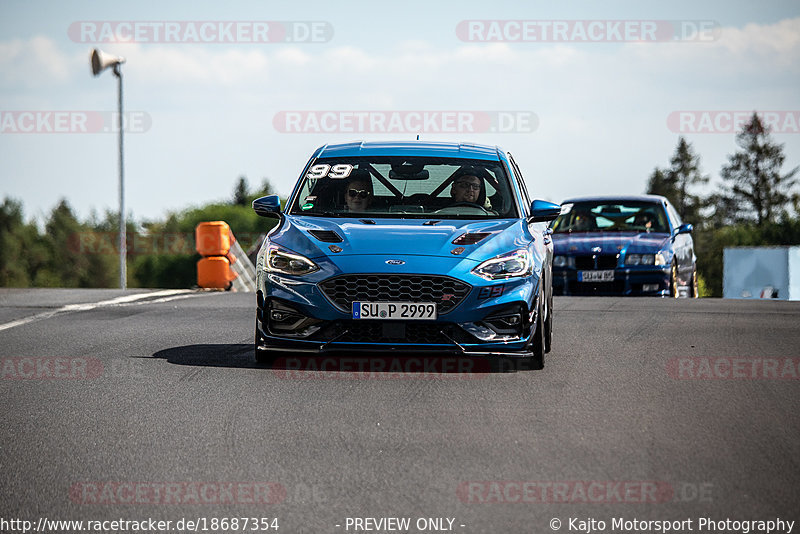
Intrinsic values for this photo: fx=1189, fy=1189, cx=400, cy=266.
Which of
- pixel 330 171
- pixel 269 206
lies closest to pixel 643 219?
pixel 330 171

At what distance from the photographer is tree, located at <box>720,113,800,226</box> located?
112 metres

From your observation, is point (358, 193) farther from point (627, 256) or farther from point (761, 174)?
point (761, 174)

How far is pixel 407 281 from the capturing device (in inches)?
334

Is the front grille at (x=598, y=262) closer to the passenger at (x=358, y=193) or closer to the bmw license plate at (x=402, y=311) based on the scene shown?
the passenger at (x=358, y=193)

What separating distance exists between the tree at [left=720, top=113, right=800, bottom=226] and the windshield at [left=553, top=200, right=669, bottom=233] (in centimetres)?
9715

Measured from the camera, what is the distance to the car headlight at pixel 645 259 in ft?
58.6

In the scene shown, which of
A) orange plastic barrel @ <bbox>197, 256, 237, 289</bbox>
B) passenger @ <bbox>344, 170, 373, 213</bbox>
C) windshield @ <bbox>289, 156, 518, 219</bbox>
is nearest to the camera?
windshield @ <bbox>289, 156, 518, 219</bbox>

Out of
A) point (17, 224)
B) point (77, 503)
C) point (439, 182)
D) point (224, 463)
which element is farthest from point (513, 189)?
point (17, 224)

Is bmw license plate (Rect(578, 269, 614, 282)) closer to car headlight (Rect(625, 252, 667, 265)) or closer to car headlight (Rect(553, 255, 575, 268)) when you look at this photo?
car headlight (Rect(553, 255, 575, 268))

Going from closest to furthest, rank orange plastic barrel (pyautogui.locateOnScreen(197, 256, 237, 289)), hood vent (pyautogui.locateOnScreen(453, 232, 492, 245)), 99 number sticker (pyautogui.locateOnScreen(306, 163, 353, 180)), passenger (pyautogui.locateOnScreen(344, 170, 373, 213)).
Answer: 1. hood vent (pyautogui.locateOnScreen(453, 232, 492, 245))
2. passenger (pyautogui.locateOnScreen(344, 170, 373, 213))
3. 99 number sticker (pyautogui.locateOnScreen(306, 163, 353, 180))
4. orange plastic barrel (pyautogui.locateOnScreen(197, 256, 237, 289))

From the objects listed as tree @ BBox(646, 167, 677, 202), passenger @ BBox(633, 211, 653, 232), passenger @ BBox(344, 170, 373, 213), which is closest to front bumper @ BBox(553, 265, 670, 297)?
passenger @ BBox(633, 211, 653, 232)

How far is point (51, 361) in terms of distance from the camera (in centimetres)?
971

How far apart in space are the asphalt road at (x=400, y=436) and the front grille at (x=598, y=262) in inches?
267

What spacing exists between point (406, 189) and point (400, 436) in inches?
151
